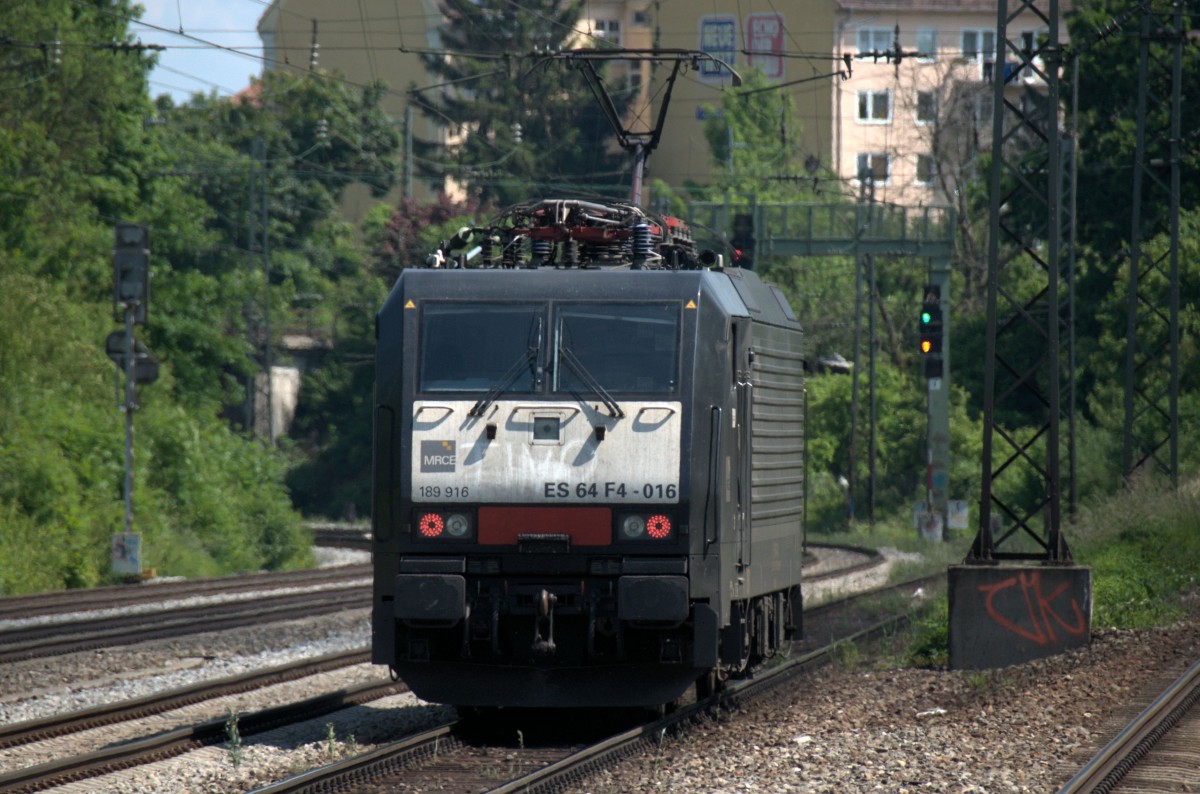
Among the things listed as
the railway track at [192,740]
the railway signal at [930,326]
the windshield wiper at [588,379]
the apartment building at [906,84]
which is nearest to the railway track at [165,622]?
the railway track at [192,740]

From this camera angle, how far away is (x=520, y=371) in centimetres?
1102

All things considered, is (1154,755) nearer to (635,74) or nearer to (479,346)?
(479,346)

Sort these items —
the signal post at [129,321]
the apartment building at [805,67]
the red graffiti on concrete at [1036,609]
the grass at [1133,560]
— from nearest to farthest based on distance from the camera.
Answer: the red graffiti on concrete at [1036,609] < the grass at [1133,560] < the signal post at [129,321] < the apartment building at [805,67]

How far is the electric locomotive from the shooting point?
10.7 metres

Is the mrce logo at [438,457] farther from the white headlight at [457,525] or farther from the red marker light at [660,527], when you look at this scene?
the red marker light at [660,527]

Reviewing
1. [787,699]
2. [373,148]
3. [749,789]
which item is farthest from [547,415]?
[373,148]

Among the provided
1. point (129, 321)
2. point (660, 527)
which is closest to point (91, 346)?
point (129, 321)

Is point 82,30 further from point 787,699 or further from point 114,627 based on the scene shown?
point 787,699

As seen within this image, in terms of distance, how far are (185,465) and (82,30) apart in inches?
620

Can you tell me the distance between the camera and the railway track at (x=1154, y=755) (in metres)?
9.32

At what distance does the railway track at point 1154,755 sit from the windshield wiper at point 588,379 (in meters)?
3.55

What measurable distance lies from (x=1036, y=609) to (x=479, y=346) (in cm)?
596

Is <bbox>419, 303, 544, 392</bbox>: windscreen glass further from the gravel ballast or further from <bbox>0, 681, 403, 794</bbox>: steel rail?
<bbox>0, 681, 403, 794</bbox>: steel rail

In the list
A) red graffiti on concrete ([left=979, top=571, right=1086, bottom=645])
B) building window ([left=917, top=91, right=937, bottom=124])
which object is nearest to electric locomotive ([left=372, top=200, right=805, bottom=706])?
red graffiti on concrete ([left=979, top=571, right=1086, bottom=645])
